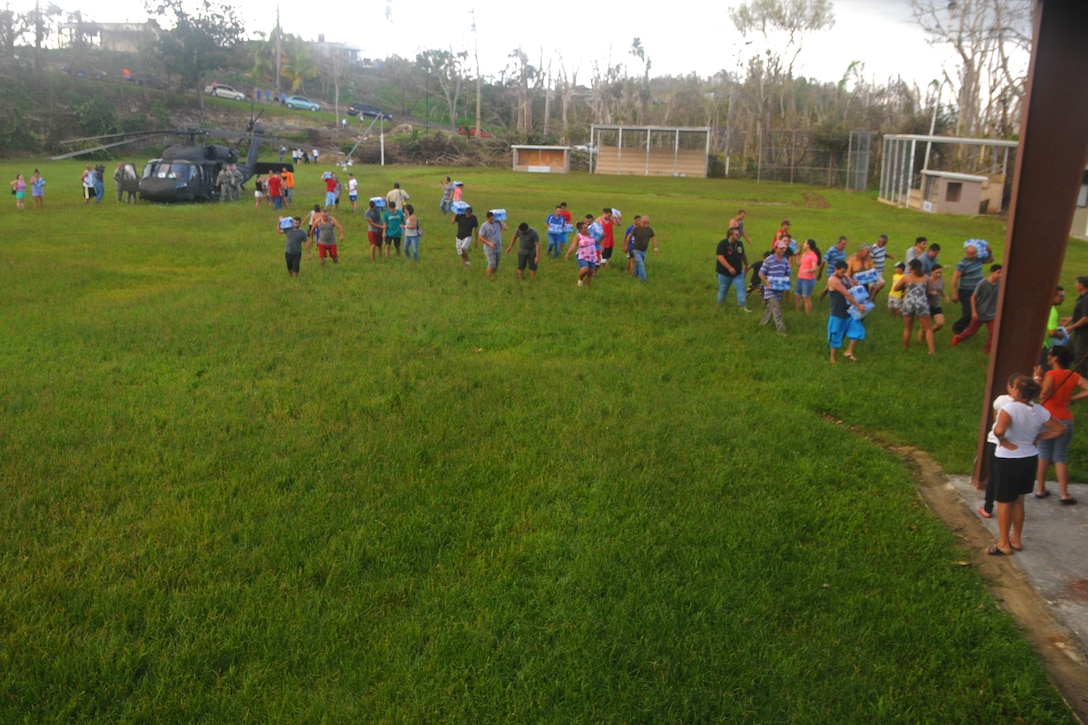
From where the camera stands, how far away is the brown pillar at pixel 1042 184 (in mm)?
6945

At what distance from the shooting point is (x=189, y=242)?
21266mm

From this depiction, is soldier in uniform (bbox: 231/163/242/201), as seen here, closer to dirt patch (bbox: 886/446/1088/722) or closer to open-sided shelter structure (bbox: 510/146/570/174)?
open-sided shelter structure (bbox: 510/146/570/174)

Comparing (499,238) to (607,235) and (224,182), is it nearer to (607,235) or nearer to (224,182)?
(607,235)

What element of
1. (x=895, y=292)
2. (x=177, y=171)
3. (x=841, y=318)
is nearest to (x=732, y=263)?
(x=895, y=292)

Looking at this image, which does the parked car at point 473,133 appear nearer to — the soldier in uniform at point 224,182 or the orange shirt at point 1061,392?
the soldier in uniform at point 224,182

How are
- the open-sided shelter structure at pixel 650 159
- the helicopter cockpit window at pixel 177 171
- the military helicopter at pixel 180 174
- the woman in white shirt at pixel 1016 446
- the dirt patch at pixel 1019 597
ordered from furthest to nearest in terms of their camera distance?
1. the open-sided shelter structure at pixel 650 159
2. the helicopter cockpit window at pixel 177 171
3. the military helicopter at pixel 180 174
4. the woman in white shirt at pixel 1016 446
5. the dirt patch at pixel 1019 597

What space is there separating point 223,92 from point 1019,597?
83026 mm

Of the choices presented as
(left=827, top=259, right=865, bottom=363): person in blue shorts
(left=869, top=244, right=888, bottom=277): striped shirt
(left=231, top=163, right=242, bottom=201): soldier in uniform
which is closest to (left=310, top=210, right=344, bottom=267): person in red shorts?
(left=827, top=259, right=865, bottom=363): person in blue shorts

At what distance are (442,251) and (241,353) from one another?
1010 cm

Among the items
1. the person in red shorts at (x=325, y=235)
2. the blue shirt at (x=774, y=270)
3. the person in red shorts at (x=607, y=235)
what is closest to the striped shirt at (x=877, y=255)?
the blue shirt at (x=774, y=270)

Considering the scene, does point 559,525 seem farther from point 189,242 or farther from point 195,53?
point 195,53

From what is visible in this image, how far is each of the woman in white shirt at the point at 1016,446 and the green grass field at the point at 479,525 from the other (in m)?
0.62

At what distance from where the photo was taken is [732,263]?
14734 millimetres

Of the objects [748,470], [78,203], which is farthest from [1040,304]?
[78,203]
